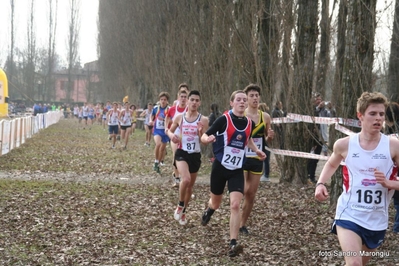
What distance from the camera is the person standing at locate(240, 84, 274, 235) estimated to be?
9.14 m

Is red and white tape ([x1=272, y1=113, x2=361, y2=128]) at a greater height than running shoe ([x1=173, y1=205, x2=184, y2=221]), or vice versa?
red and white tape ([x1=272, y1=113, x2=361, y2=128])

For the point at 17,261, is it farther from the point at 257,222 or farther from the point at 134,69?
the point at 134,69

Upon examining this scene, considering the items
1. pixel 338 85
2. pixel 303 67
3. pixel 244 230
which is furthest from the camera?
pixel 303 67

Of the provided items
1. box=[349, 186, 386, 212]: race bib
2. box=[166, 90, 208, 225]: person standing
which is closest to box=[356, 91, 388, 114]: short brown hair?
box=[349, 186, 386, 212]: race bib

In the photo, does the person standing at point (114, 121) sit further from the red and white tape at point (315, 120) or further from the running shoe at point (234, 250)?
the running shoe at point (234, 250)

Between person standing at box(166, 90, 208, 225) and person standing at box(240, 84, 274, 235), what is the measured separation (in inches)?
32.6

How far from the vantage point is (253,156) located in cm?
917

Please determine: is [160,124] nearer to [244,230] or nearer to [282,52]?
[282,52]

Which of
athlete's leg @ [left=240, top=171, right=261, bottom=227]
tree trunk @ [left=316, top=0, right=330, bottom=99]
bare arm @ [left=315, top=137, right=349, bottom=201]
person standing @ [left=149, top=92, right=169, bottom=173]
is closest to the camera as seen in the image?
bare arm @ [left=315, top=137, right=349, bottom=201]

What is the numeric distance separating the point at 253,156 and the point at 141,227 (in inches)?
82.2

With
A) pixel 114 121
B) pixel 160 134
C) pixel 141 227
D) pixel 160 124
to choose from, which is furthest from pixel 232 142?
pixel 114 121

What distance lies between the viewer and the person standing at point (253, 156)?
9141 millimetres

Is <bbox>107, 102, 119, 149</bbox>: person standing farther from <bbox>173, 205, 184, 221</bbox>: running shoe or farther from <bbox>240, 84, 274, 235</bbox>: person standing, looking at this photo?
<bbox>240, 84, 274, 235</bbox>: person standing

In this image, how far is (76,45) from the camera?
77938 mm
